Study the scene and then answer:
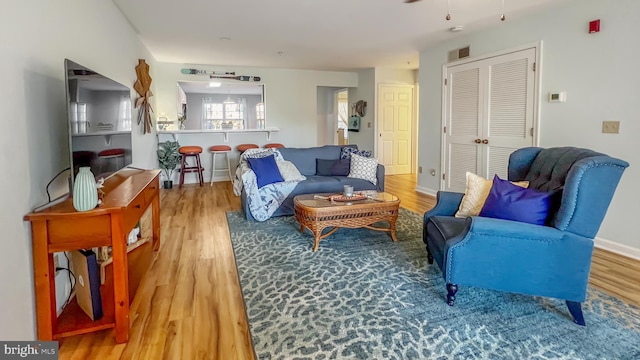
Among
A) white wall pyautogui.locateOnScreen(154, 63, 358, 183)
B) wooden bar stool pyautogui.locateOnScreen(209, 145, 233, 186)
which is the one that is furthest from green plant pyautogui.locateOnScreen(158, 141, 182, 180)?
wooden bar stool pyautogui.locateOnScreen(209, 145, 233, 186)

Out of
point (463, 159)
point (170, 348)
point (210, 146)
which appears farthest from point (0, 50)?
point (210, 146)

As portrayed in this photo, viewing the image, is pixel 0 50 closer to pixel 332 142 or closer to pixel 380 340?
pixel 380 340

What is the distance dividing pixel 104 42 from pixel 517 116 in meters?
4.42

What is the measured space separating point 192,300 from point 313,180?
2.39m

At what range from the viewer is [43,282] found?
5.84 feet

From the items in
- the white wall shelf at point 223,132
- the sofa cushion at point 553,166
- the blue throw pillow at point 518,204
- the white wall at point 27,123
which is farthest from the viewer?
the white wall shelf at point 223,132

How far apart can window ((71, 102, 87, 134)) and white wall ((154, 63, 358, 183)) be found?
5043 millimetres

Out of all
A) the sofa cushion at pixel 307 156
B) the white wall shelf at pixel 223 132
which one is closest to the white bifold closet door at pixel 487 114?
the sofa cushion at pixel 307 156

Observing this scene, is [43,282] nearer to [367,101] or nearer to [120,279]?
[120,279]

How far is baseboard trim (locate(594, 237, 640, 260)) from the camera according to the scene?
10.4 feet

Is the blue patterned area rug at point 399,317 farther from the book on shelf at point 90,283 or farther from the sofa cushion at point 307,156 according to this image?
the sofa cushion at point 307,156

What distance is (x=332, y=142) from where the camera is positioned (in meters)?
9.88

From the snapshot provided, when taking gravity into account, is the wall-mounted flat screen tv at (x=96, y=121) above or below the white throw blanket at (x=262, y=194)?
above

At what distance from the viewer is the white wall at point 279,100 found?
695 centimetres
